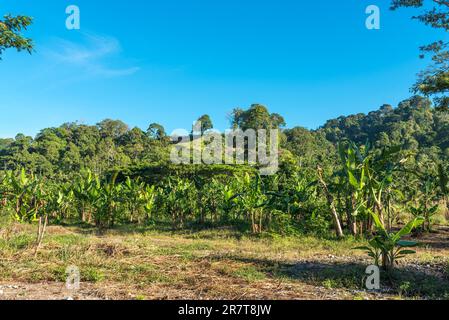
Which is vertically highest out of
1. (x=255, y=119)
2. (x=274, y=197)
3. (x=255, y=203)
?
(x=255, y=119)

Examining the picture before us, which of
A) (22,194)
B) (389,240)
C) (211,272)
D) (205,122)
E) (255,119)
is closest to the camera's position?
(389,240)

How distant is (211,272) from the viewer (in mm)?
6098

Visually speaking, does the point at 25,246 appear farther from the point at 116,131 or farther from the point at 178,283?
the point at 116,131

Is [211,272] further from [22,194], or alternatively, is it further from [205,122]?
[205,122]

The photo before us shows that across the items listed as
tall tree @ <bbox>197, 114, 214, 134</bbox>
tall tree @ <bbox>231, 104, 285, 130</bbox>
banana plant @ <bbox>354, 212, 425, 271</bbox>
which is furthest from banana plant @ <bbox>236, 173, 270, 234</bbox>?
tall tree @ <bbox>197, 114, 214, 134</bbox>

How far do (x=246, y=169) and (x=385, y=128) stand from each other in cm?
3539

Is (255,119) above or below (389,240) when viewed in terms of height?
above

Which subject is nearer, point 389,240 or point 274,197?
point 389,240

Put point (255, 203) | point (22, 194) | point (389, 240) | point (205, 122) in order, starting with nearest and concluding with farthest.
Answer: point (389, 240) → point (255, 203) → point (22, 194) → point (205, 122)

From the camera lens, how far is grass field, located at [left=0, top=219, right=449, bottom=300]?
15.9 ft

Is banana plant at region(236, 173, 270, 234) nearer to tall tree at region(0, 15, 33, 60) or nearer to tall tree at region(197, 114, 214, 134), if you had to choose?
tall tree at region(0, 15, 33, 60)

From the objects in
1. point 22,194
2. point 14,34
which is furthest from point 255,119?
point 14,34

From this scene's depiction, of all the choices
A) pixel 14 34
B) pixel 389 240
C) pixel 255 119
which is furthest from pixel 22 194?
pixel 255 119

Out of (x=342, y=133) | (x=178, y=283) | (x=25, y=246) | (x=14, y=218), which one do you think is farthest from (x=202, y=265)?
(x=342, y=133)
